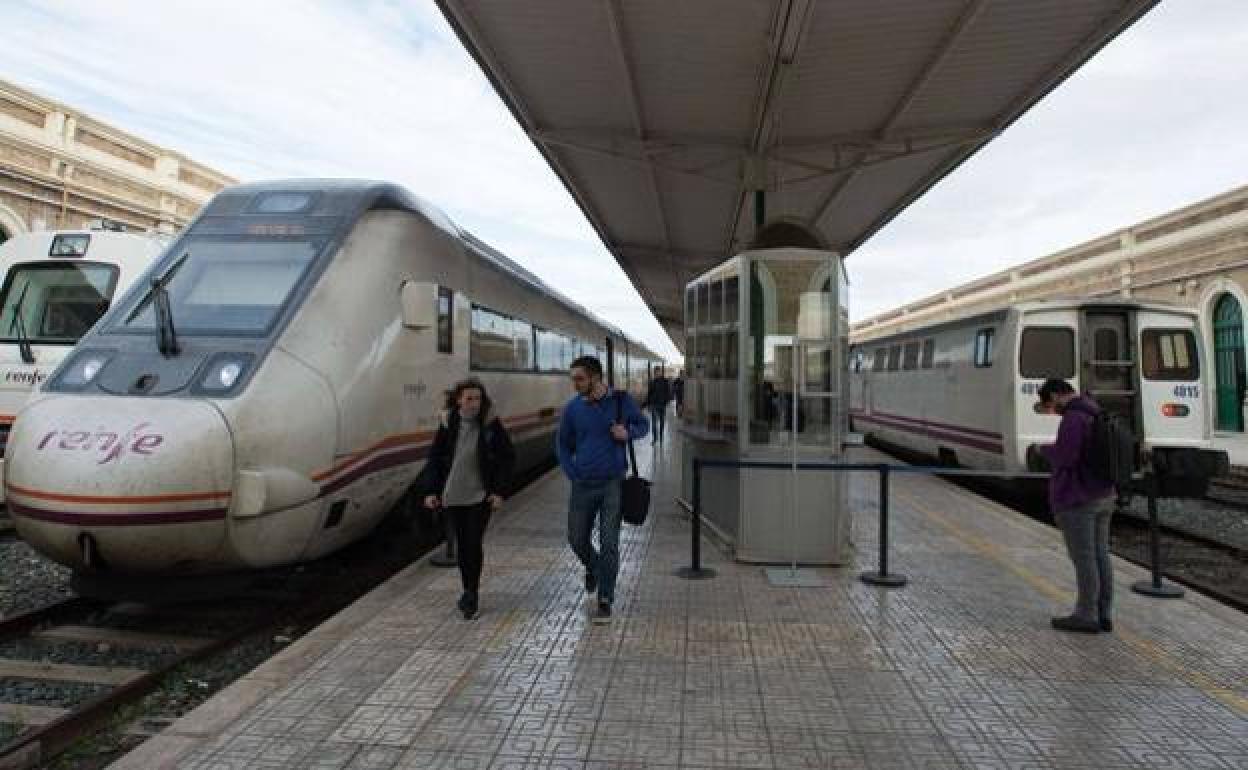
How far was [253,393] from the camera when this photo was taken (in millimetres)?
4945

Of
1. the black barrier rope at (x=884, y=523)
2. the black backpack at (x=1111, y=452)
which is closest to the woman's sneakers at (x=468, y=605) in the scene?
the black barrier rope at (x=884, y=523)

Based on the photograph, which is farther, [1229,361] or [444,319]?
[1229,361]

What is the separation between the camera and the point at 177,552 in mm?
4652

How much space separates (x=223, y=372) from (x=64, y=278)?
22.7ft

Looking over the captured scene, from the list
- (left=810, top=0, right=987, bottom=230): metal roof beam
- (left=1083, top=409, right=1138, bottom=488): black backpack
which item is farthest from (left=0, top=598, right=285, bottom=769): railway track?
(left=810, top=0, right=987, bottom=230): metal roof beam

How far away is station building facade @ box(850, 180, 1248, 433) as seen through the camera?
882 inches

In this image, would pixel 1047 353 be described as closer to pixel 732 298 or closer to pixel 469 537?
pixel 732 298

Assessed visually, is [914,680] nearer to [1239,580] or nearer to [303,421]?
[303,421]

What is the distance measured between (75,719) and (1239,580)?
9694 millimetres

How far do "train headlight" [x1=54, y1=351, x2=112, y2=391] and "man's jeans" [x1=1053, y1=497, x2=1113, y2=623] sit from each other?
6556mm

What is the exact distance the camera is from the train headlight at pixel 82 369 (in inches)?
200

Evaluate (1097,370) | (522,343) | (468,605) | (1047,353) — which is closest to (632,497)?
(468,605)

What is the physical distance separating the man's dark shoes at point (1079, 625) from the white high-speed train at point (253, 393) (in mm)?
5064

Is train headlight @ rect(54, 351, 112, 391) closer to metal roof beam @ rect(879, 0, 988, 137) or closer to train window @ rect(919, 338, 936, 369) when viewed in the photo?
metal roof beam @ rect(879, 0, 988, 137)
